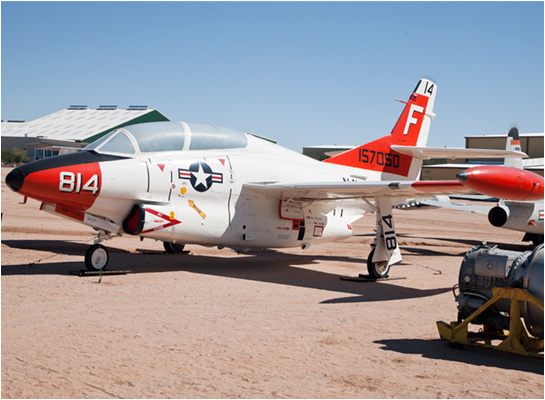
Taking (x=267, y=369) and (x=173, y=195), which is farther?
(x=173, y=195)

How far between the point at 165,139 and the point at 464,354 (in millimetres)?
7721

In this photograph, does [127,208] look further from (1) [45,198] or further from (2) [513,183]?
(2) [513,183]

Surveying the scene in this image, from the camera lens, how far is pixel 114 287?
11.1m

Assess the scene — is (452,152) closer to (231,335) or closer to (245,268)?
(245,268)

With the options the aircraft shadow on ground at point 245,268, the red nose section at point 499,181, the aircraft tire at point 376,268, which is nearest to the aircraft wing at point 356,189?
the aircraft tire at point 376,268

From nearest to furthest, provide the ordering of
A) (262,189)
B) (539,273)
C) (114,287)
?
(539,273), (114,287), (262,189)

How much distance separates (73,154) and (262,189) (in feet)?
13.8

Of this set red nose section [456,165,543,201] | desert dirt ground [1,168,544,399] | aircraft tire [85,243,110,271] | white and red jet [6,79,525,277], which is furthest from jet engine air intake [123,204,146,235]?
red nose section [456,165,543,201]

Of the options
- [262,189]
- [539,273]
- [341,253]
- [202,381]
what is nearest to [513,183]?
[539,273]

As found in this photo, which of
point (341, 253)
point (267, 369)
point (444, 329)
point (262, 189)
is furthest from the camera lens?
point (341, 253)

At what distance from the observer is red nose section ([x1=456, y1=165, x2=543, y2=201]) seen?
8.16 m

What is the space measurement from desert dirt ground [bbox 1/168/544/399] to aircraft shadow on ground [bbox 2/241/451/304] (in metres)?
0.05

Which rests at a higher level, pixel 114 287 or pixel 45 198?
pixel 45 198

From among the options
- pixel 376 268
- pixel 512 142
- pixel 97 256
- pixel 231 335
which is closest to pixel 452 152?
pixel 376 268
